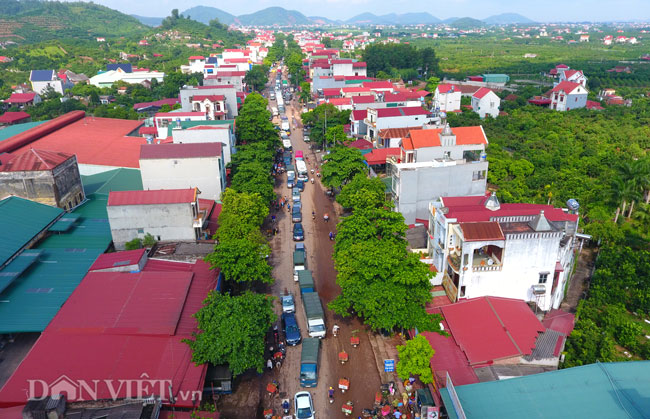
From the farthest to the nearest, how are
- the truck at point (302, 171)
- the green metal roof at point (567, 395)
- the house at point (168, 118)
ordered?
1. the house at point (168, 118)
2. the truck at point (302, 171)
3. the green metal roof at point (567, 395)

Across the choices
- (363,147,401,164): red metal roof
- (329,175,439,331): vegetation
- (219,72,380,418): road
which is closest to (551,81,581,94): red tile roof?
(363,147,401,164): red metal roof

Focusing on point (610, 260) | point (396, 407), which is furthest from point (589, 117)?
point (396, 407)

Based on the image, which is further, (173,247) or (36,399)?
(173,247)

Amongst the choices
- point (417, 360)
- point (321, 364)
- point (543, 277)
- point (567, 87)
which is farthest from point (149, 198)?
point (567, 87)

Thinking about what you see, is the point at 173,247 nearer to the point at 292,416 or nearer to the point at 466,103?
the point at 292,416

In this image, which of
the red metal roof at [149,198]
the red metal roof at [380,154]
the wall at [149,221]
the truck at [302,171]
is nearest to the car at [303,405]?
the wall at [149,221]

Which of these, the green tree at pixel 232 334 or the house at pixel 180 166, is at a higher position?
the house at pixel 180 166

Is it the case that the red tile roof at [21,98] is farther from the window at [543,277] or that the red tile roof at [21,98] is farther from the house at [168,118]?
the window at [543,277]

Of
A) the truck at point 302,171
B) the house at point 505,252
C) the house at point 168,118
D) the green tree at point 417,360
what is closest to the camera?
the green tree at point 417,360
